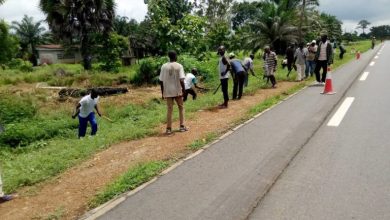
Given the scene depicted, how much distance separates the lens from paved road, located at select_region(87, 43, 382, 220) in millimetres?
5246

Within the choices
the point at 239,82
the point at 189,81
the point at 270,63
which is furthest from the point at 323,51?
the point at 189,81

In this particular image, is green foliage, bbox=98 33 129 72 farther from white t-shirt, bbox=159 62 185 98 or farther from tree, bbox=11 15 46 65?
tree, bbox=11 15 46 65

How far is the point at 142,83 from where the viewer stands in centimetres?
2536

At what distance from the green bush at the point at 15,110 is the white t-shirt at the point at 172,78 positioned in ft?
30.1

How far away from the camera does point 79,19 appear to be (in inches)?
1476

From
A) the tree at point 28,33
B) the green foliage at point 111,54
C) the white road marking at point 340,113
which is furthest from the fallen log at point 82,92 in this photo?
the tree at point 28,33

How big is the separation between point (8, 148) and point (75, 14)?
27.4 metres

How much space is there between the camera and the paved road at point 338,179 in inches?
195

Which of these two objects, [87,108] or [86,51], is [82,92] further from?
[86,51]

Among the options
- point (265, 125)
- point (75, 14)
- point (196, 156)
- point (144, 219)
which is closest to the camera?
point (144, 219)

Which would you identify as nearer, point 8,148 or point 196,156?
point 196,156

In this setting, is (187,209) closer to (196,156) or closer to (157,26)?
(196,156)

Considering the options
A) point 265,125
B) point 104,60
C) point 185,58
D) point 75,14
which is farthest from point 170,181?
point 75,14

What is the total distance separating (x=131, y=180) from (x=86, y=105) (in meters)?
5.93
